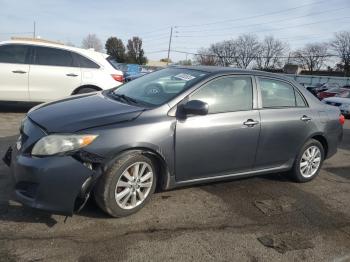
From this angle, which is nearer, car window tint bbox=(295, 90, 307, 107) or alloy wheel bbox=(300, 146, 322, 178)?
car window tint bbox=(295, 90, 307, 107)

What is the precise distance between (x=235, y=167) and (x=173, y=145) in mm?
1007

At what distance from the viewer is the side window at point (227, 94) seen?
4398 mm

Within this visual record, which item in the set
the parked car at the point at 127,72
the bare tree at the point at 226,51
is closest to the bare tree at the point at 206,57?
the bare tree at the point at 226,51

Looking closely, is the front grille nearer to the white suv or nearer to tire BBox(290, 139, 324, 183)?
tire BBox(290, 139, 324, 183)

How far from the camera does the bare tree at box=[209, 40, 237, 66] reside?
312 feet

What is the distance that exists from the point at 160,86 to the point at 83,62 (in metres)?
5.01

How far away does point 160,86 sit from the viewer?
185 inches

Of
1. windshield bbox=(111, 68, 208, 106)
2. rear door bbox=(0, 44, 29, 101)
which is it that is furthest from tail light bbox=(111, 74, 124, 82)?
windshield bbox=(111, 68, 208, 106)

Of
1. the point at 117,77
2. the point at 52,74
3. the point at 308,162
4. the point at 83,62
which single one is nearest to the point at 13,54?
the point at 52,74

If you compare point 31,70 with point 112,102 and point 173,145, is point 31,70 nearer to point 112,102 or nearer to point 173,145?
point 112,102

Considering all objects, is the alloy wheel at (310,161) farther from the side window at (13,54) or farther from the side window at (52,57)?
the side window at (13,54)

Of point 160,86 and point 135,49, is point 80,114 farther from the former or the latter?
point 135,49

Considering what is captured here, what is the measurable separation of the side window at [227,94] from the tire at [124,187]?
958mm

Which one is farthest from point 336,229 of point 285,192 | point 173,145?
point 173,145
